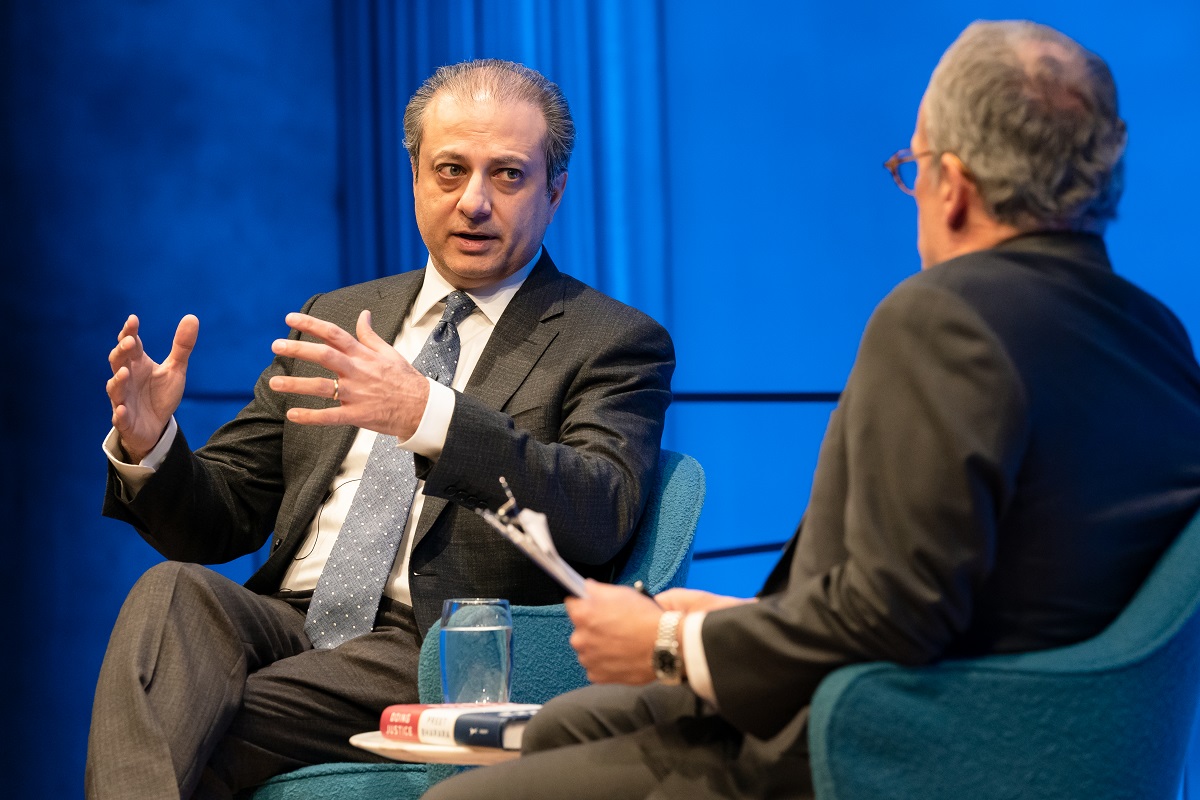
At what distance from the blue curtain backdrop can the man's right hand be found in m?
1.19

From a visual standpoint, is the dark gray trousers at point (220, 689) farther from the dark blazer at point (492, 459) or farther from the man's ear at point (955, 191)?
the man's ear at point (955, 191)

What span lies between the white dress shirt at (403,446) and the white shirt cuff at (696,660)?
80cm

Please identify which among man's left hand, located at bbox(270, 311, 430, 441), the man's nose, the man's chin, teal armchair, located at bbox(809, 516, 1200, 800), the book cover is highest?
the man's nose

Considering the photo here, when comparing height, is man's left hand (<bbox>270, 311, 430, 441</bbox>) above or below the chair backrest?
above

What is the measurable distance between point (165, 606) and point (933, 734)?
3.93ft

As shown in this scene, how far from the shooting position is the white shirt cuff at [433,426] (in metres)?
1.92

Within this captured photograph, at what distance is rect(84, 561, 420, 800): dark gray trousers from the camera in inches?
69.2

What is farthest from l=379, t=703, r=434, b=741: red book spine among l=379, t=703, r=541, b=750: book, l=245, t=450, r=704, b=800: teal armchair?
l=245, t=450, r=704, b=800: teal armchair

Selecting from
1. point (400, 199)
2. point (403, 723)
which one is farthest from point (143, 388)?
point (400, 199)

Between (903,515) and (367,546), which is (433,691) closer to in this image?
(367,546)

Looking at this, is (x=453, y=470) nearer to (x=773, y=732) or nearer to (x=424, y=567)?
(x=424, y=567)

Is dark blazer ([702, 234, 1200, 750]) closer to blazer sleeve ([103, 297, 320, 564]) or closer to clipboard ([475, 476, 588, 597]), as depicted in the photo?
clipboard ([475, 476, 588, 597])

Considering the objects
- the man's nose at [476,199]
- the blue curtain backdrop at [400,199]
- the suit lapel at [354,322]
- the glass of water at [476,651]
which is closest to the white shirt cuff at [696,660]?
the glass of water at [476,651]

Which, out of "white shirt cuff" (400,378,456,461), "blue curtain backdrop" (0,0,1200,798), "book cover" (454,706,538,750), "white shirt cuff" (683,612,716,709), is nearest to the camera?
"white shirt cuff" (683,612,716,709)
